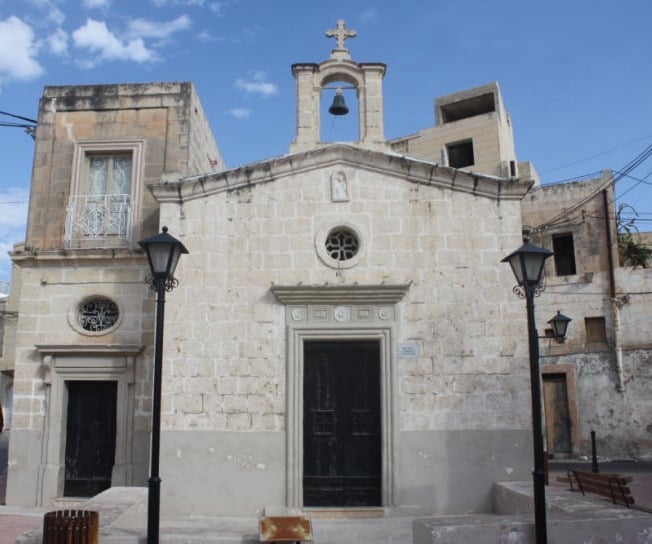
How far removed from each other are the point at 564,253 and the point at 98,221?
15713 mm

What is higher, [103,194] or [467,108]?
[467,108]

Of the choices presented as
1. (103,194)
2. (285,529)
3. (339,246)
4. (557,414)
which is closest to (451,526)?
(285,529)

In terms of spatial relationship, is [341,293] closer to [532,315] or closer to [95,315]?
[532,315]

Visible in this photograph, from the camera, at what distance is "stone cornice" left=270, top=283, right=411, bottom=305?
33.9ft

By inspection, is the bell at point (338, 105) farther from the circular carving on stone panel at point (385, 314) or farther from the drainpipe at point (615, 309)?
the drainpipe at point (615, 309)

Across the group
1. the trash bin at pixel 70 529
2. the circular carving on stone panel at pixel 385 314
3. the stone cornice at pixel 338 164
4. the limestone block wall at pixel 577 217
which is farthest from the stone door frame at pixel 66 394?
the limestone block wall at pixel 577 217

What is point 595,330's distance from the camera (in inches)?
833

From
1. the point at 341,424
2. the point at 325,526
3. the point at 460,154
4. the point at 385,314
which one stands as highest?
the point at 460,154

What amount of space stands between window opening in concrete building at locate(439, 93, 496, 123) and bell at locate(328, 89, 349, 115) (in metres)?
16.0

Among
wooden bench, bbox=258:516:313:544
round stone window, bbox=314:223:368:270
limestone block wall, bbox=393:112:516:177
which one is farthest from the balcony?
limestone block wall, bbox=393:112:516:177

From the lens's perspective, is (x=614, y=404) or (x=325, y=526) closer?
(x=325, y=526)

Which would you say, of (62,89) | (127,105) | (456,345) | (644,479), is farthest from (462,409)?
(62,89)

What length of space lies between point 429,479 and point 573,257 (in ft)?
47.2

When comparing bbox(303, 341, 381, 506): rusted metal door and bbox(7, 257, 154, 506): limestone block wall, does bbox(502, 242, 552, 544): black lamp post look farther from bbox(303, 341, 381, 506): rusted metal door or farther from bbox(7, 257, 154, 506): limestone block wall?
bbox(7, 257, 154, 506): limestone block wall
